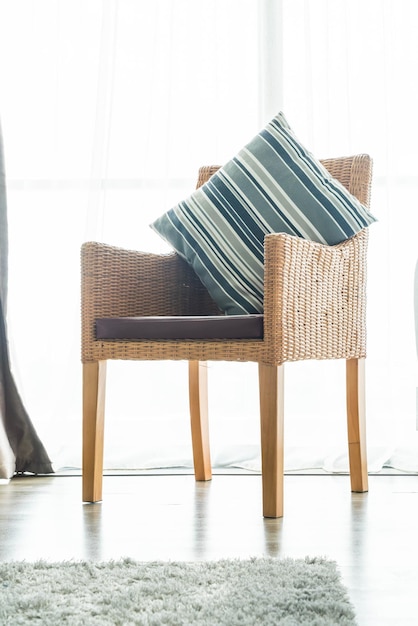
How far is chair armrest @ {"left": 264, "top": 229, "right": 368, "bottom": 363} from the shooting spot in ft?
6.19

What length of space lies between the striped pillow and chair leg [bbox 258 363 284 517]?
0.41 meters

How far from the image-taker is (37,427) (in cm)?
279

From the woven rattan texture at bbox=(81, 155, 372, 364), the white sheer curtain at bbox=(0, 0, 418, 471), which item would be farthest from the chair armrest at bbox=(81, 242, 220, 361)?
the white sheer curtain at bbox=(0, 0, 418, 471)

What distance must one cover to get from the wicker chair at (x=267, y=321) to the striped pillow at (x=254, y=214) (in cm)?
10

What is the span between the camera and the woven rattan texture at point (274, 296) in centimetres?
190

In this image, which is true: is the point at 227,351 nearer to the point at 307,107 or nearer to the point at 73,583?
the point at 73,583

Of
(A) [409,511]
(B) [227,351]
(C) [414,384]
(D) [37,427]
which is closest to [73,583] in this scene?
(B) [227,351]

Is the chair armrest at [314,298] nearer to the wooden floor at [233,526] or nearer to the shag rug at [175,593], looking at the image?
the wooden floor at [233,526]

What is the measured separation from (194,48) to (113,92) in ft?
1.08

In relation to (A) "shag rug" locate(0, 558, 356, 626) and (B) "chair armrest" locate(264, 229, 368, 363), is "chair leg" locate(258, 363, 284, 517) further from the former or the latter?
(A) "shag rug" locate(0, 558, 356, 626)

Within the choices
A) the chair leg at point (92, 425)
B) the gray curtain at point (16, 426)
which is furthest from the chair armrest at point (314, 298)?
the gray curtain at point (16, 426)

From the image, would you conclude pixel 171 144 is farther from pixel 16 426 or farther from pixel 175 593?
pixel 175 593

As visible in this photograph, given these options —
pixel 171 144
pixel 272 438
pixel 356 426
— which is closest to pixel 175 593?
pixel 272 438

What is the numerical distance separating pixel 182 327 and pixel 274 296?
243 mm
